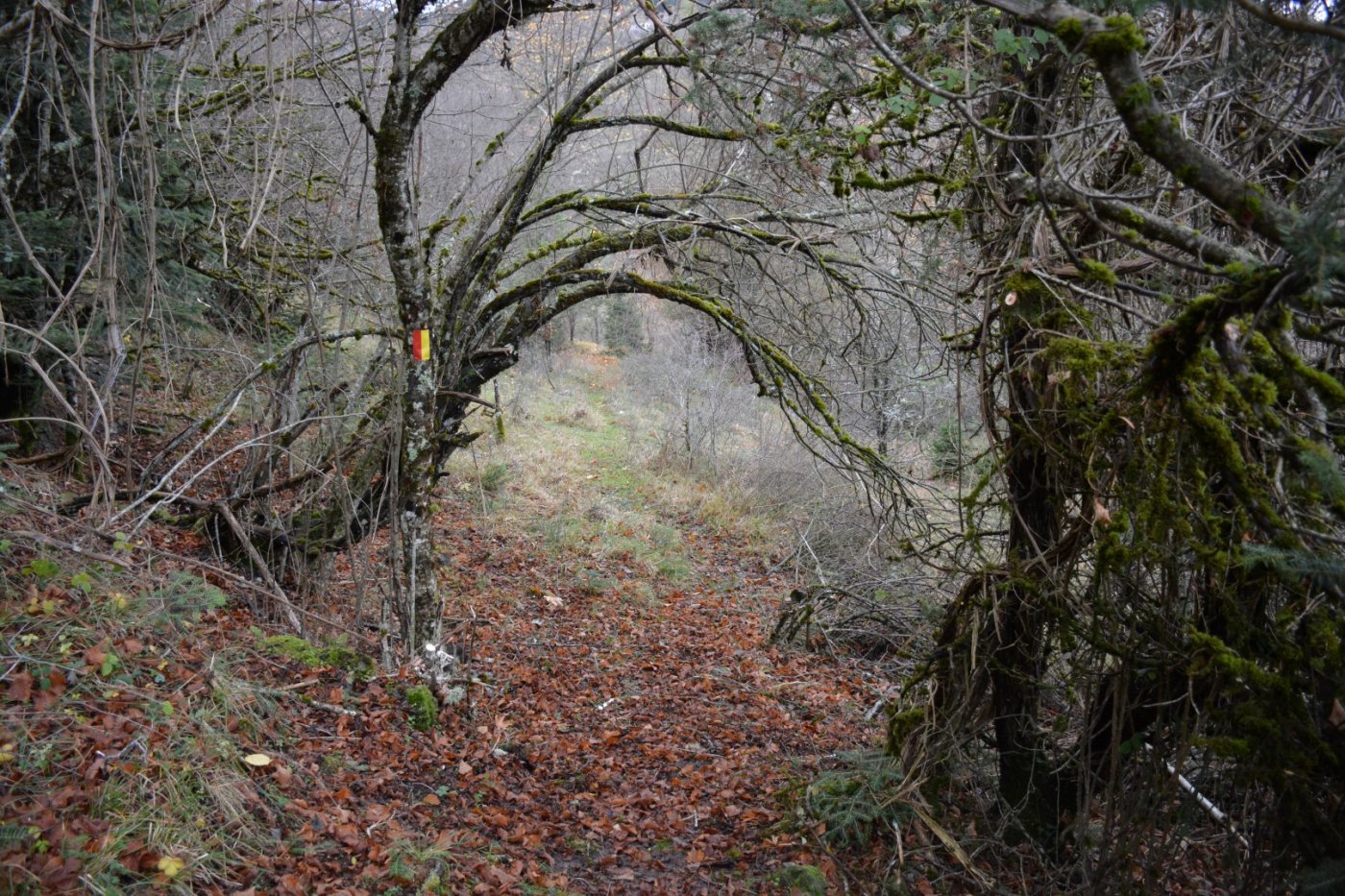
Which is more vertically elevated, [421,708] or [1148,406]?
[1148,406]

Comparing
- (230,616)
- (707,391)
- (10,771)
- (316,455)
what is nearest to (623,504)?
(707,391)

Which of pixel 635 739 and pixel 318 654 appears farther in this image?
pixel 635 739

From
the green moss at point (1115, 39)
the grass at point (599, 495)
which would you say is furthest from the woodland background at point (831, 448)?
the grass at point (599, 495)

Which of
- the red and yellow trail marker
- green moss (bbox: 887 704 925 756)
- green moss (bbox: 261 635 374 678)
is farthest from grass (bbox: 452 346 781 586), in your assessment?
green moss (bbox: 887 704 925 756)

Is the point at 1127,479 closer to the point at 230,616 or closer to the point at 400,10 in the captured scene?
the point at 400,10

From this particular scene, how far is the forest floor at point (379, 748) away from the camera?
295 cm

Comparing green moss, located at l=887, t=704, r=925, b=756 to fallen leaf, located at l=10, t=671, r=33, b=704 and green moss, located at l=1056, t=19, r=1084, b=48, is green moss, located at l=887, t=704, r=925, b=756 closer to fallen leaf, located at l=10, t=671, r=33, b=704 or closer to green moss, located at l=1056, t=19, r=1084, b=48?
green moss, located at l=1056, t=19, r=1084, b=48

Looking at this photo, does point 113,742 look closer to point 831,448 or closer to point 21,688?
point 21,688

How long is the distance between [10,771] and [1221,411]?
4237 mm

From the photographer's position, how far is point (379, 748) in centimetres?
→ 423

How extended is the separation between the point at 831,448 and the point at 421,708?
2.83 metres

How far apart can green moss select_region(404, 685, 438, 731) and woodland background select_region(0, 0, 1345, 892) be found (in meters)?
0.04

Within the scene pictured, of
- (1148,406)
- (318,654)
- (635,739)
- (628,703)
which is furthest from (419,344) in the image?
(1148,406)

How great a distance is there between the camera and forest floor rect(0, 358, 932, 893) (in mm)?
2945
